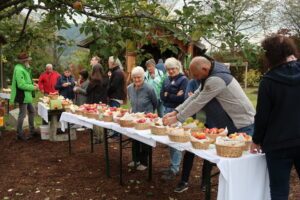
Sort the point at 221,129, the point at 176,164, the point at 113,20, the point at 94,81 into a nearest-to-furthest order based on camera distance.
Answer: the point at 113,20 < the point at 221,129 < the point at 176,164 < the point at 94,81

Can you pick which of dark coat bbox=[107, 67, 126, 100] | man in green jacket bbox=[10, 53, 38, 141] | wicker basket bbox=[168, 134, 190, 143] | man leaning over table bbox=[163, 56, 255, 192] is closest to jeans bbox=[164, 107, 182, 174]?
man leaning over table bbox=[163, 56, 255, 192]

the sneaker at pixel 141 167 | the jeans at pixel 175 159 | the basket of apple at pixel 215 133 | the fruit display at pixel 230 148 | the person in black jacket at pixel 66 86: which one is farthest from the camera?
the person in black jacket at pixel 66 86

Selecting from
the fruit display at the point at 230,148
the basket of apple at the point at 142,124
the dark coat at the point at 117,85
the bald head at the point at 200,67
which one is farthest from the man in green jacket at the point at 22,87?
the fruit display at the point at 230,148

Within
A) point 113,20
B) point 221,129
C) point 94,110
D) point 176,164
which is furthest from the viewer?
point 94,110

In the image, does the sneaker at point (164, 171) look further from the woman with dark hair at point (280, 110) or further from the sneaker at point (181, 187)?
the woman with dark hair at point (280, 110)

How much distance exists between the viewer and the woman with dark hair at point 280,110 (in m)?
2.96

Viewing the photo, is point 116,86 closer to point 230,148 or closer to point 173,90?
point 173,90

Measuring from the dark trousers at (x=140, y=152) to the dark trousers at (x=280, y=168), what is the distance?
108 inches

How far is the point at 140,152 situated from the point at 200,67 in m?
2.36

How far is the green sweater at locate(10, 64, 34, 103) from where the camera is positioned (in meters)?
7.66

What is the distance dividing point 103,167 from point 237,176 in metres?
3.30

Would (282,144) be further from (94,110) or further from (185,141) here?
(94,110)

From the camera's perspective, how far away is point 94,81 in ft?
24.9

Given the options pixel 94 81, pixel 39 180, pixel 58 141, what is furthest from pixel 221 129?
pixel 58 141
